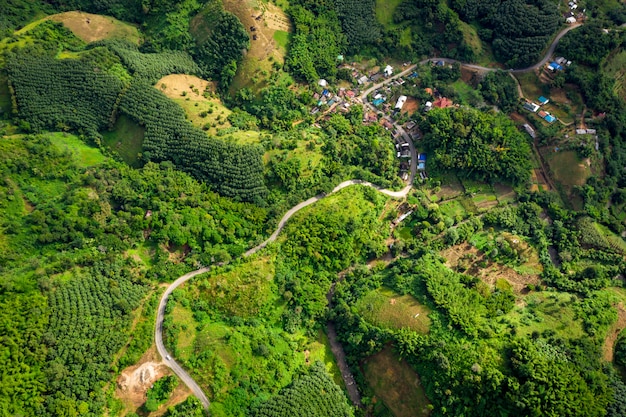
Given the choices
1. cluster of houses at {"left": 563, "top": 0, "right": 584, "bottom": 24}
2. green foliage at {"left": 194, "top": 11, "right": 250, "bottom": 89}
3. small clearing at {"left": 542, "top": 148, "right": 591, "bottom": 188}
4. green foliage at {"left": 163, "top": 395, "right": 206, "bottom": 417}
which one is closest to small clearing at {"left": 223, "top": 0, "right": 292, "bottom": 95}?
green foliage at {"left": 194, "top": 11, "right": 250, "bottom": 89}

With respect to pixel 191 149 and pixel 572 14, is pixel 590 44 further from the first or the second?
pixel 191 149

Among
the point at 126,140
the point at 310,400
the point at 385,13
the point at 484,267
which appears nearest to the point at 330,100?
the point at 385,13

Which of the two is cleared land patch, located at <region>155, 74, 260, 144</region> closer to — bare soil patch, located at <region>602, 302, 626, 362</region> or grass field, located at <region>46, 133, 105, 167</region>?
grass field, located at <region>46, 133, 105, 167</region>

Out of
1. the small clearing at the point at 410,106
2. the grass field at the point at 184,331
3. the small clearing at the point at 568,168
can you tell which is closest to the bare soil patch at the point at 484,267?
the small clearing at the point at 568,168

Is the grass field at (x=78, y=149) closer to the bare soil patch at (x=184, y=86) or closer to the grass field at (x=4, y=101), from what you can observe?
the grass field at (x=4, y=101)

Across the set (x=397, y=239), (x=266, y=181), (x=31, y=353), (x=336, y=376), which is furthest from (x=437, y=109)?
(x=31, y=353)
